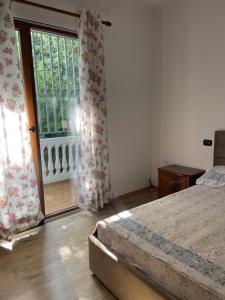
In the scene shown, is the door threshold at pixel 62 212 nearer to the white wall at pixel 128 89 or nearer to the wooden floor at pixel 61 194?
the wooden floor at pixel 61 194

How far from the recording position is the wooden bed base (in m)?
1.42

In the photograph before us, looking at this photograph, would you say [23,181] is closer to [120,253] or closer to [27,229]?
[27,229]

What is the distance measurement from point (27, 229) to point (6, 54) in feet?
6.30

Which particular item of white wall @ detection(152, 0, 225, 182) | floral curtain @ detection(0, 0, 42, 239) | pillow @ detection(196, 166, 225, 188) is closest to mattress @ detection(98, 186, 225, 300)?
pillow @ detection(196, 166, 225, 188)

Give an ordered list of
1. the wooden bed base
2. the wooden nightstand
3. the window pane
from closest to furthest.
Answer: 1. the wooden bed base
2. the window pane
3. the wooden nightstand

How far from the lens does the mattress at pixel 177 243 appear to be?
4.19 ft

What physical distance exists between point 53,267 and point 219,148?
7.68ft

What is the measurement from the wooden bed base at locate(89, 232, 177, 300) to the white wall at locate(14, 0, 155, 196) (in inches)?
67.6

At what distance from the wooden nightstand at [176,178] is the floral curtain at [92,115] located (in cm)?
80

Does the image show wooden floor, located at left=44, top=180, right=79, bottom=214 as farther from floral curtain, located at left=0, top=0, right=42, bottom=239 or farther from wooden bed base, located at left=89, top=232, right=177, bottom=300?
wooden bed base, located at left=89, top=232, right=177, bottom=300

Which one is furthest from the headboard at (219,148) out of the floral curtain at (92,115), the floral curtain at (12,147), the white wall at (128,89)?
the floral curtain at (12,147)

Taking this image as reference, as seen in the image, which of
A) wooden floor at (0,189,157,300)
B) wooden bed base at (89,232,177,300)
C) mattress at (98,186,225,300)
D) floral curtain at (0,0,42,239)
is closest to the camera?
mattress at (98,186,225,300)

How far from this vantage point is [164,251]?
148 centimetres

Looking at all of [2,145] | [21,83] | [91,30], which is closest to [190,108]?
[91,30]
